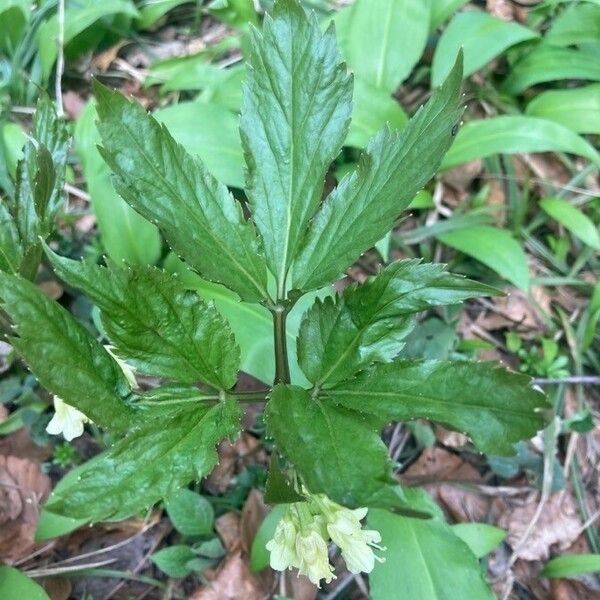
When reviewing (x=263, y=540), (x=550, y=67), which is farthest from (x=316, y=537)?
(x=550, y=67)

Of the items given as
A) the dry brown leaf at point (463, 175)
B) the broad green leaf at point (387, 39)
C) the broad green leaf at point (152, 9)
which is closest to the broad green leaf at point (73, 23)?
the broad green leaf at point (152, 9)

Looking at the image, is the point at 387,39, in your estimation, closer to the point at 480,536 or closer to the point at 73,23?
the point at 73,23

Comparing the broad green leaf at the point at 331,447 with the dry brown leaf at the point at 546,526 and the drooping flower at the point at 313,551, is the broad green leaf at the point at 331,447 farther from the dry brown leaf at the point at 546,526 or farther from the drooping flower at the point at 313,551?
the dry brown leaf at the point at 546,526

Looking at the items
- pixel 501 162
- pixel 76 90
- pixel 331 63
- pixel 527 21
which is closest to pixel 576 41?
pixel 527 21

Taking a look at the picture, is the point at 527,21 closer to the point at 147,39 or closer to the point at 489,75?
the point at 489,75

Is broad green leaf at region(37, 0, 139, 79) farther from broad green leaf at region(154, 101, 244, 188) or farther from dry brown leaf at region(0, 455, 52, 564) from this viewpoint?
dry brown leaf at region(0, 455, 52, 564)
